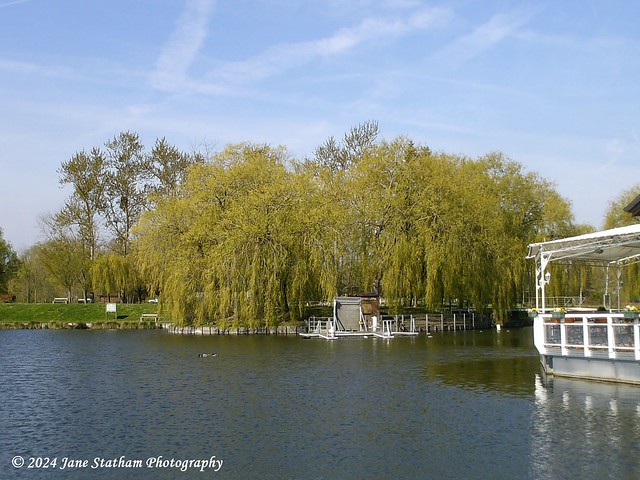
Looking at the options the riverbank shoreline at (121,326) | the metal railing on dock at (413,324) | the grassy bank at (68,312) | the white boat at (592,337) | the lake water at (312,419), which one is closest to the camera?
the lake water at (312,419)

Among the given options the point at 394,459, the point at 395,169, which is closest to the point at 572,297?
the point at 395,169

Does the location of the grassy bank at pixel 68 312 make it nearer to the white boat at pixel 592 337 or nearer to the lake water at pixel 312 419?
the lake water at pixel 312 419

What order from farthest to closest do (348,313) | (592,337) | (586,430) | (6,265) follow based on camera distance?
(6,265) → (348,313) → (592,337) → (586,430)

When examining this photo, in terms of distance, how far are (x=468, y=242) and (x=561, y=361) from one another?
78.5 feet

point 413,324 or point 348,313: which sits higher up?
point 348,313

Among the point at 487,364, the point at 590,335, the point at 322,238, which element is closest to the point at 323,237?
the point at 322,238

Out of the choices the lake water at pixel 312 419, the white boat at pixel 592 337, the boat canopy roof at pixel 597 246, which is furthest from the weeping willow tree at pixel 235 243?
the white boat at pixel 592 337

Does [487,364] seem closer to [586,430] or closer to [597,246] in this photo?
[597,246]

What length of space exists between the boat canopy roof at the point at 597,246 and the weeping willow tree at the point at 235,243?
796 inches

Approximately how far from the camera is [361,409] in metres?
19.0

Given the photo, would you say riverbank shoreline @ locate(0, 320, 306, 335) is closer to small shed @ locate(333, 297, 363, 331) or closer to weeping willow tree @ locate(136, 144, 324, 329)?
weeping willow tree @ locate(136, 144, 324, 329)

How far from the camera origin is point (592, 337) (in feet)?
70.2

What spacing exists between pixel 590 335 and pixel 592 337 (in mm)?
85

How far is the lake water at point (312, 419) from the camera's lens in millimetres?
13641
